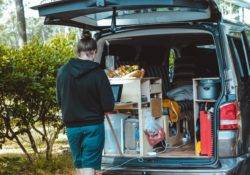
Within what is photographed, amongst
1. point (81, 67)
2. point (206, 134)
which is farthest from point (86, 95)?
point (206, 134)

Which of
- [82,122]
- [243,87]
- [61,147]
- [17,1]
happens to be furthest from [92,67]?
[17,1]

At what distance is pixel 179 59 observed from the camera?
838cm

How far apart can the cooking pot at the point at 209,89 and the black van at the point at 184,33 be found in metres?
0.12

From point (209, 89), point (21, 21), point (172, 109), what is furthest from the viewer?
point (21, 21)

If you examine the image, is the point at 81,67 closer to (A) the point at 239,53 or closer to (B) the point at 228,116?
(B) the point at 228,116

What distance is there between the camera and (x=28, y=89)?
24.9 feet

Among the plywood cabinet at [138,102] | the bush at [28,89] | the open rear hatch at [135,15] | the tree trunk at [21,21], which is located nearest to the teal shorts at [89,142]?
the open rear hatch at [135,15]

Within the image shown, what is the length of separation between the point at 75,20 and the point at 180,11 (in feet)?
4.04

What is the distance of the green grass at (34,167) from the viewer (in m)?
8.00

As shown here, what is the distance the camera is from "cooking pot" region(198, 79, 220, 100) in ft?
19.1

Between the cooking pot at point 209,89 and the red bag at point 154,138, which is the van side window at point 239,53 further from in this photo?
the red bag at point 154,138

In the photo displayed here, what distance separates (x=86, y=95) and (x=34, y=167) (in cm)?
330

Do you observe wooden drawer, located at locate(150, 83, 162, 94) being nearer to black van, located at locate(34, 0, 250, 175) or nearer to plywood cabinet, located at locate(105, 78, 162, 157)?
plywood cabinet, located at locate(105, 78, 162, 157)

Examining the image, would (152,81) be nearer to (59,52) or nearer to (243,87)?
(243,87)
